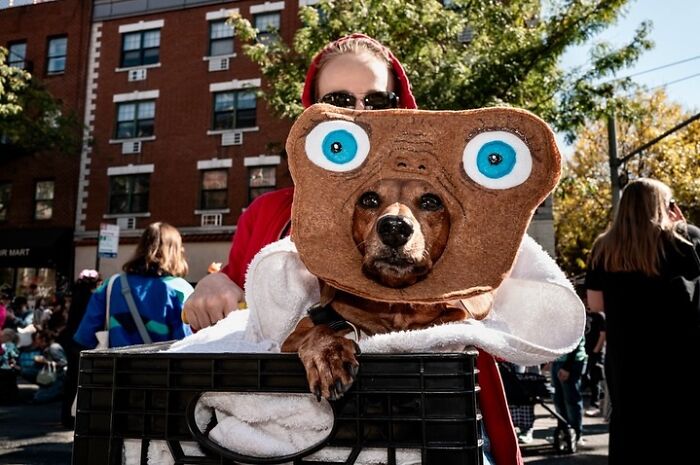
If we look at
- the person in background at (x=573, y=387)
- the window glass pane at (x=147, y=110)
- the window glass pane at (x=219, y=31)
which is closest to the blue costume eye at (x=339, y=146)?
the person in background at (x=573, y=387)

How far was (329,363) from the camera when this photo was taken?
43.4 inches

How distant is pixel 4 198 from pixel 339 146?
2221 cm

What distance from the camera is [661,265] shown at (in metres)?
2.78

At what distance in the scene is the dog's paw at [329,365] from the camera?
1.08m

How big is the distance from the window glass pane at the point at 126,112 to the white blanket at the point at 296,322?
762 inches

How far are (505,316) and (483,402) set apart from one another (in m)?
0.22

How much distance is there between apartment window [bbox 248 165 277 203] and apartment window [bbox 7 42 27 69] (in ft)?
32.1

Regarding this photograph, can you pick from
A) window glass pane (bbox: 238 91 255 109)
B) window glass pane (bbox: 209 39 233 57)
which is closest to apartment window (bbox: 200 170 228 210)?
window glass pane (bbox: 238 91 255 109)

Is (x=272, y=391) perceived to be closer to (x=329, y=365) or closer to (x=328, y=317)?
(x=329, y=365)

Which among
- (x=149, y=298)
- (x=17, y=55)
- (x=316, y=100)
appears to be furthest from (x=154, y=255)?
(x=17, y=55)

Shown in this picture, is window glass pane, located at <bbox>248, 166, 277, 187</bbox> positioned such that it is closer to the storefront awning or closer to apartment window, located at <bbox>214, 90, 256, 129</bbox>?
apartment window, located at <bbox>214, 90, 256, 129</bbox>

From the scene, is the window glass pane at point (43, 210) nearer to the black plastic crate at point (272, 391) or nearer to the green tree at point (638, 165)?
the green tree at point (638, 165)

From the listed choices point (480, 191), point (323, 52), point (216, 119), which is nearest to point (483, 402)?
point (480, 191)

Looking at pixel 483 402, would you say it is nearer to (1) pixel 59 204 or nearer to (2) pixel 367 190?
(2) pixel 367 190
